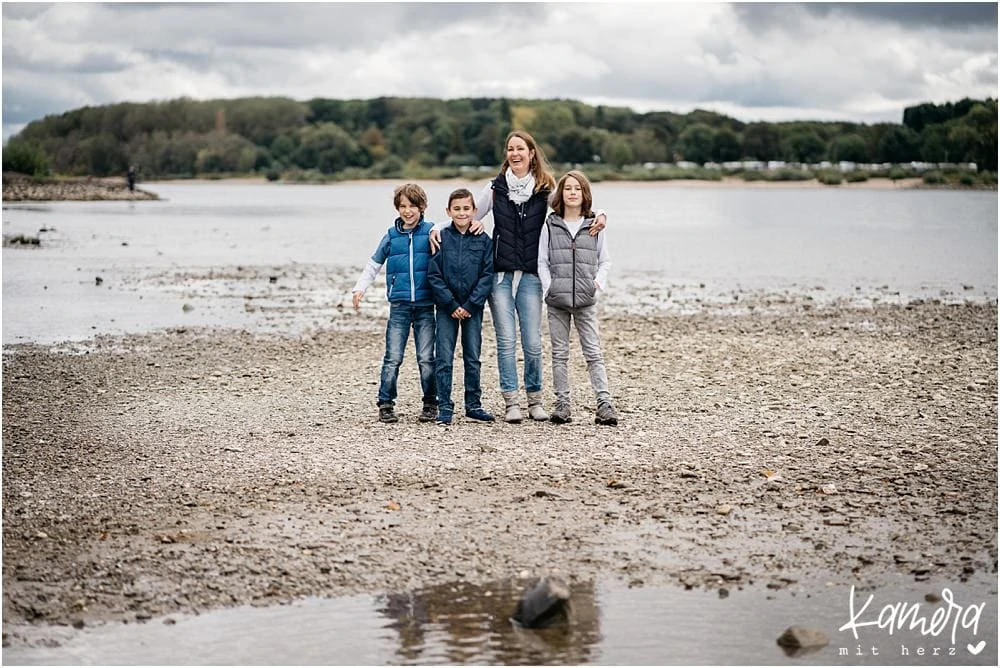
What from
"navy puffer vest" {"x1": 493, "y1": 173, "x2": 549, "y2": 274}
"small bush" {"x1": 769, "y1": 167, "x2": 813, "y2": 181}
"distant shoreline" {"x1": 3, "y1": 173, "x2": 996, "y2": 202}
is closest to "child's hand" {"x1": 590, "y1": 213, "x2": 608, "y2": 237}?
"navy puffer vest" {"x1": 493, "y1": 173, "x2": 549, "y2": 274}

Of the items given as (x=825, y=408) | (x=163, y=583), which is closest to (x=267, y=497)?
(x=163, y=583)

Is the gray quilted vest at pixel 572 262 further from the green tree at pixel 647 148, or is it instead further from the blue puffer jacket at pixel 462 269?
the green tree at pixel 647 148

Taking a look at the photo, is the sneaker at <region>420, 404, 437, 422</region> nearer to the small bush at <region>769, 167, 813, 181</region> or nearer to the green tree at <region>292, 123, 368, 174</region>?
the small bush at <region>769, 167, 813, 181</region>

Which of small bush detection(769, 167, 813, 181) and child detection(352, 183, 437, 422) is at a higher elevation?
small bush detection(769, 167, 813, 181)

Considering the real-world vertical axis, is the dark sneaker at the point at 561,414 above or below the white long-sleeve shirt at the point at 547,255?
below

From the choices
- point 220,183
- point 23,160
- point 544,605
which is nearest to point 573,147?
point 220,183

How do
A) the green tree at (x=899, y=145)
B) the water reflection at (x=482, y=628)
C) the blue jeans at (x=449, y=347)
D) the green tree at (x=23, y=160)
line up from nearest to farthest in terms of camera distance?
the water reflection at (x=482, y=628) → the blue jeans at (x=449, y=347) → the green tree at (x=23, y=160) → the green tree at (x=899, y=145)

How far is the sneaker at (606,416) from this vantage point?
10398 mm

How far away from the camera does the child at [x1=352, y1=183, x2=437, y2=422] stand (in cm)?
1037

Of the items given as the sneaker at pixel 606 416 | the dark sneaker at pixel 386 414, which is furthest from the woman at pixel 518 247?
the dark sneaker at pixel 386 414

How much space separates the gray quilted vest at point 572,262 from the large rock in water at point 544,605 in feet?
14.3

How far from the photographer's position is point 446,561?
7039 millimetres

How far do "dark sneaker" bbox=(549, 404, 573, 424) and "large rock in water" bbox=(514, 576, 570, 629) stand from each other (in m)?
4.22

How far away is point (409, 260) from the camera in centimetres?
1038
